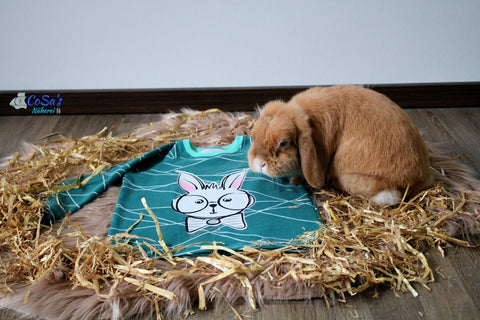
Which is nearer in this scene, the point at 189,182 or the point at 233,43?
the point at 189,182

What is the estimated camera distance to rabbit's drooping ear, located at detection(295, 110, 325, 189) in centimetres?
143

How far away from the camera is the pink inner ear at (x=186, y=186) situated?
5.37 feet

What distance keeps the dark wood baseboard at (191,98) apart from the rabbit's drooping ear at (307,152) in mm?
840

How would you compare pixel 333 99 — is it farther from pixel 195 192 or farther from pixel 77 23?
pixel 77 23

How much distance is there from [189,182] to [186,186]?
1.0 inches

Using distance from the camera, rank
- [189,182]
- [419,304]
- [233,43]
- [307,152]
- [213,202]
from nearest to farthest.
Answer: [419,304]
[307,152]
[213,202]
[189,182]
[233,43]

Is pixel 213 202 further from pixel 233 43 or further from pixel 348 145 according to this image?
pixel 233 43

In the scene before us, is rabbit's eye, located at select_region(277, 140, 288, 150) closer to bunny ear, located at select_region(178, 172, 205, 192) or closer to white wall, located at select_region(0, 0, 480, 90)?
bunny ear, located at select_region(178, 172, 205, 192)

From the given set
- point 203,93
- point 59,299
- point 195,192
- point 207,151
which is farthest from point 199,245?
point 203,93

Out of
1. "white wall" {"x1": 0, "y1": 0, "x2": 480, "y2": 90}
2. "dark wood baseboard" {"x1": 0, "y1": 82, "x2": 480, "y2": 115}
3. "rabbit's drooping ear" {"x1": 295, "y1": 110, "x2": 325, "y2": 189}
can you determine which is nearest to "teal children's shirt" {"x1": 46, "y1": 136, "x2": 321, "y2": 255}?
"rabbit's drooping ear" {"x1": 295, "y1": 110, "x2": 325, "y2": 189}

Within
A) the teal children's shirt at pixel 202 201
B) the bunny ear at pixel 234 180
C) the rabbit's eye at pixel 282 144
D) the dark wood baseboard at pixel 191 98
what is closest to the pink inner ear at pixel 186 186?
the teal children's shirt at pixel 202 201

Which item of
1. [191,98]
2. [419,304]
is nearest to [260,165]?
[419,304]

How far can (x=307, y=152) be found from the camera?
1435mm

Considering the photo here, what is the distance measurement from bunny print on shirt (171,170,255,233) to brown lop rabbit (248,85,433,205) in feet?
0.48
